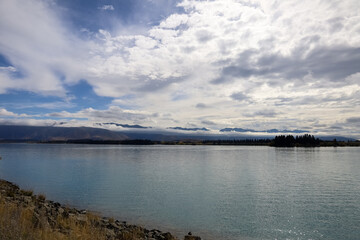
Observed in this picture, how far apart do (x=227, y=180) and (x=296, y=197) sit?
16410 mm

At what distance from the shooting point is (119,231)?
2097 cm

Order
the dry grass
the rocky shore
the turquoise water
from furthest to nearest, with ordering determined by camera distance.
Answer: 1. the turquoise water
2. the rocky shore
3. the dry grass

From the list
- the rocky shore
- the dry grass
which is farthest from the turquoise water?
the dry grass

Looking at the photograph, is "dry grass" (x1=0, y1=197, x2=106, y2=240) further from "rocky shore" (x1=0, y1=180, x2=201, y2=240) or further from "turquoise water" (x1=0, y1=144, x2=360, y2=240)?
"turquoise water" (x1=0, y1=144, x2=360, y2=240)

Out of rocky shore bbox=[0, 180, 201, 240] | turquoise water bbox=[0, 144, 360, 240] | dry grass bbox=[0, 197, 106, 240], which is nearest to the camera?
dry grass bbox=[0, 197, 106, 240]

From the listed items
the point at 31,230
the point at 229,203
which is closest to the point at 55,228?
A: the point at 31,230

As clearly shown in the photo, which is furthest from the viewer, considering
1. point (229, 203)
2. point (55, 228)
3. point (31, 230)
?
point (229, 203)

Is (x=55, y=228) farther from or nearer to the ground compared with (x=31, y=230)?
nearer to the ground

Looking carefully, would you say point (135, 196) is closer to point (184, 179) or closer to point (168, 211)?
point (168, 211)

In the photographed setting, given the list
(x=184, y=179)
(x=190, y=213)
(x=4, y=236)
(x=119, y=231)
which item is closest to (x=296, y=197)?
(x=190, y=213)

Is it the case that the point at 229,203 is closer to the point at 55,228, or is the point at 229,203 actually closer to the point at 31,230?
the point at 55,228

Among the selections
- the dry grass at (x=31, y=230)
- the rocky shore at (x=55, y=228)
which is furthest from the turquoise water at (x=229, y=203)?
the dry grass at (x=31, y=230)

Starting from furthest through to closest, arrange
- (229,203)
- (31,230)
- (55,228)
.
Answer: (229,203)
(55,228)
(31,230)

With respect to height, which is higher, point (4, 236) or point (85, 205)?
point (4, 236)
